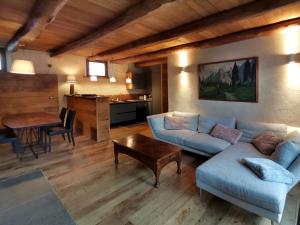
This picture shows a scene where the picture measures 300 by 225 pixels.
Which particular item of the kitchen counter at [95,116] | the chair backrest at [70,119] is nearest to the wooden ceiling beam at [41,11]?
the chair backrest at [70,119]

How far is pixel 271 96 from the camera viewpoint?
336 cm

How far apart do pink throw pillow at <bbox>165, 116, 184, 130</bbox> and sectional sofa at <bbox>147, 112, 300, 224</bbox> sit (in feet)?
1.08

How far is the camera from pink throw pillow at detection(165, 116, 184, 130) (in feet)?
13.4

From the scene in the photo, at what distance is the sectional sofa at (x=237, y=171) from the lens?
1.74 meters

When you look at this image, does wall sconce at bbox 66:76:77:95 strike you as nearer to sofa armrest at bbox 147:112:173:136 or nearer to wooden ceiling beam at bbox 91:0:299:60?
wooden ceiling beam at bbox 91:0:299:60

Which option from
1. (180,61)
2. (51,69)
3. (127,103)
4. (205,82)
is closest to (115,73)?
(127,103)

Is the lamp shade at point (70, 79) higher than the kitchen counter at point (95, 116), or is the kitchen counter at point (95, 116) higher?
the lamp shade at point (70, 79)

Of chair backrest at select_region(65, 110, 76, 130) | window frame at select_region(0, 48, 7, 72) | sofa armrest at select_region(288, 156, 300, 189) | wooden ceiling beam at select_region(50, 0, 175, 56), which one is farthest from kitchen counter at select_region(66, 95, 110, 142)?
sofa armrest at select_region(288, 156, 300, 189)

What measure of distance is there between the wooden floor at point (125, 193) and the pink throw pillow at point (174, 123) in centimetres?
71

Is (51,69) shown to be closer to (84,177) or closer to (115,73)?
(115,73)

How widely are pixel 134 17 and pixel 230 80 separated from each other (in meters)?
2.40

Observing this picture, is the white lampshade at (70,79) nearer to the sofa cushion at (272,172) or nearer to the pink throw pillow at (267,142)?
the pink throw pillow at (267,142)

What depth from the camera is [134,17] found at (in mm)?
2441

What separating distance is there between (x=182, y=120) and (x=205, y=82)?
41.3 inches
